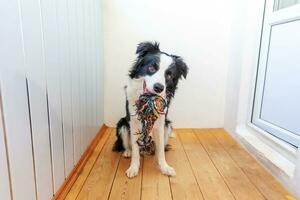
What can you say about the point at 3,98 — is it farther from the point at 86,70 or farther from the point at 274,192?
the point at 274,192

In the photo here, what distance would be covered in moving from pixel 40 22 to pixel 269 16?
5.11 ft

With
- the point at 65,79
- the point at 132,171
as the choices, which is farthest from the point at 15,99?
the point at 132,171

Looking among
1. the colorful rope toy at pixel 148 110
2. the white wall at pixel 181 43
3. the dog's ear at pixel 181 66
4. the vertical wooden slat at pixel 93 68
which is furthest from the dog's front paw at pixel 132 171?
the white wall at pixel 181 43

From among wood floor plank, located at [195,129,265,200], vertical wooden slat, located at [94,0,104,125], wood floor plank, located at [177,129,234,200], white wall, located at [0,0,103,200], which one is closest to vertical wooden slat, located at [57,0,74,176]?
white wall, located at [0,0,103,200]

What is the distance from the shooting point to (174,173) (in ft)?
4.71

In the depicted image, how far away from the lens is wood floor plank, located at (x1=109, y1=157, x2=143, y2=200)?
122cm

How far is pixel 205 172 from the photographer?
147 cm

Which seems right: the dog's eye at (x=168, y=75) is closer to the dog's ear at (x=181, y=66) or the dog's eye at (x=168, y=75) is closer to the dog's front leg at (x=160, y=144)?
the dog's ear at (x=181, y=66)

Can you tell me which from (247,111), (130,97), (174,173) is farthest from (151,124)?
(247,111)

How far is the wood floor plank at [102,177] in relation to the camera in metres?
1.22

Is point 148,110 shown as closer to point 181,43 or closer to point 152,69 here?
point 152,69

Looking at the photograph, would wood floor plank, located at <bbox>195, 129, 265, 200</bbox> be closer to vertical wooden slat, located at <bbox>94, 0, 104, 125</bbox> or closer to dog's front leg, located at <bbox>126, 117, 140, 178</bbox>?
dog's front leg, located at <bbox>126, 117, 140, 178</bbox>

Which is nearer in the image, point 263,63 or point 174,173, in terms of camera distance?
point 174,173

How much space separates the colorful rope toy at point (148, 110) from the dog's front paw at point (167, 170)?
0.21 m
